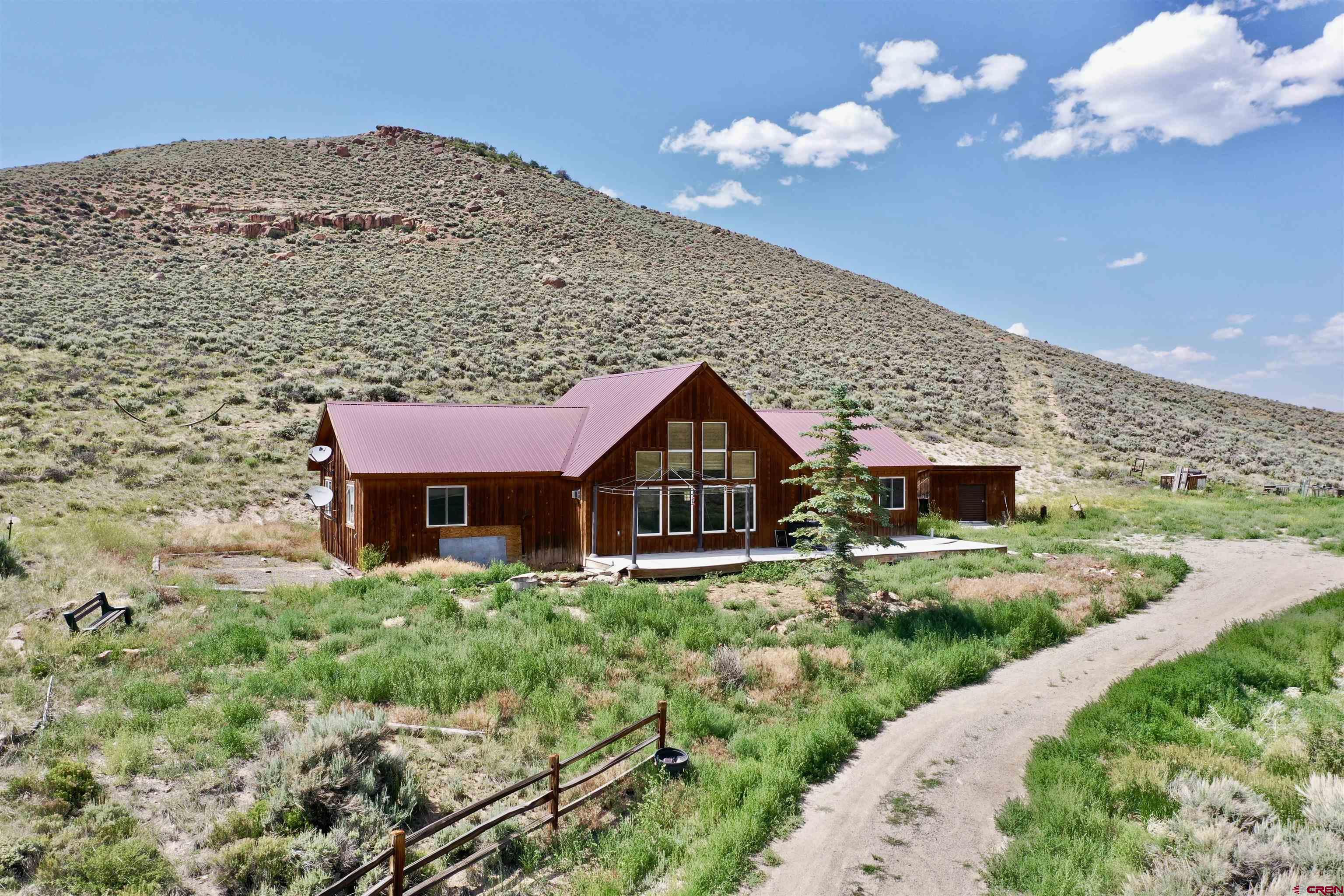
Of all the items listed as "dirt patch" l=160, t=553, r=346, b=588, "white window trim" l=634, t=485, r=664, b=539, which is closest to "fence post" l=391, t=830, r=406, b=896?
"dirt patch" l=160, t=553, r=346, b=588

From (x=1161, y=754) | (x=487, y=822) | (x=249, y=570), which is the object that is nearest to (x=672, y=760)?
(x=487, y=822)

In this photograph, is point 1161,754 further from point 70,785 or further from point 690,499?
point 690,499

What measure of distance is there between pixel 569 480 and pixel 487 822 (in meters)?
15.1

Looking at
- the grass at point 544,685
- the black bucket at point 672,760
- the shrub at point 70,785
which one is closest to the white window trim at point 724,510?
the grass at point 544,685

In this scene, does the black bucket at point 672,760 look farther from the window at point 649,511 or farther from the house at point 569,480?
the window at point 649,511

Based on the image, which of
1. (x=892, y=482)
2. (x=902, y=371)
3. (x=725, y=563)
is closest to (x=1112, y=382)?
(x=902, y=371)

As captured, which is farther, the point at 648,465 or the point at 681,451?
the point at 681,451

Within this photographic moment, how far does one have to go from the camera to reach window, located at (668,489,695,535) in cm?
2331

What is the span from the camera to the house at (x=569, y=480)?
22.1m

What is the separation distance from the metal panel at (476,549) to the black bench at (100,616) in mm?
8788

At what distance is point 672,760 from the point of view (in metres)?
10.1

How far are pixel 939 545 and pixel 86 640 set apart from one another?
21866 millimetres

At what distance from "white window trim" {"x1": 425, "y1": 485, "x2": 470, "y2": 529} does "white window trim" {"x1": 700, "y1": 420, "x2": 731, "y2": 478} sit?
6831mm

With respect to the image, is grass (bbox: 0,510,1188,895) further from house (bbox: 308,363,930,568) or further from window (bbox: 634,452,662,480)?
window (bbox: 634,452,662,480)
